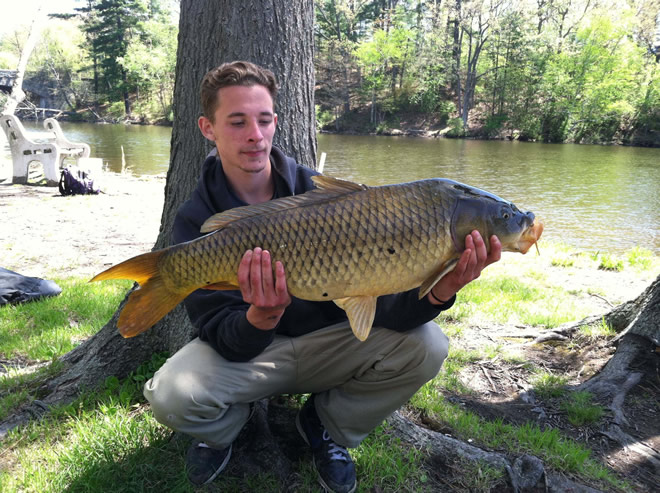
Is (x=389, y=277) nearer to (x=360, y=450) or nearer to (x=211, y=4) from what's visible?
(x=360, y=450)

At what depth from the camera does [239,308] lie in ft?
5.87

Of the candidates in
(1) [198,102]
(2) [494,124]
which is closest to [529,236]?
(1) [198,102]

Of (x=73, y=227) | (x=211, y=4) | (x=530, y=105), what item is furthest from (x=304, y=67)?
(x=530, y=105)

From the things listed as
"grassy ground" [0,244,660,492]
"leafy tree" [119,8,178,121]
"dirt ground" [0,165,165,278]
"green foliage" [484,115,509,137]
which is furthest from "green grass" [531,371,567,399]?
"leafy tree" [119,8,178,121]

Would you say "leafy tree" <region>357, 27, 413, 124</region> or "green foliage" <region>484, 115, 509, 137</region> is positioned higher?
"leafy tree" <region>357, 27, 413, 124</region>

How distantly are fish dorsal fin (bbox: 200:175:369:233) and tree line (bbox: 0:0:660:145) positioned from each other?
→ 31.8 metres

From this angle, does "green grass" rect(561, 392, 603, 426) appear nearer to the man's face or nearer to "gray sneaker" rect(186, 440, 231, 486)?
"gray sneaker" rect(186, 440, 231, 486)

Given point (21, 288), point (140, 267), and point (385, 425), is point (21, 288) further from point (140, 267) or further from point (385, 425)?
point (385, 425)

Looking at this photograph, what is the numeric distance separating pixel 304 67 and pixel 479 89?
3910 cm

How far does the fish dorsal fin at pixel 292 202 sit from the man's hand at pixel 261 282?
6.0 inches

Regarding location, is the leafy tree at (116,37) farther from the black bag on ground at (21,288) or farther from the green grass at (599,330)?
the green grass at (599,330)

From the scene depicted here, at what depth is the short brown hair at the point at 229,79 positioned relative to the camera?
1.86m

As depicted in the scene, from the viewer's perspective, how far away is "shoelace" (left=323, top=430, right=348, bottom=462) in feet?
5.87

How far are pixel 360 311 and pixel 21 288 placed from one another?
3.14 metres
